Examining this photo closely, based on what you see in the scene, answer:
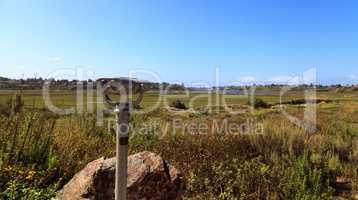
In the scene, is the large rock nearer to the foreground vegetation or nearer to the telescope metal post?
the foreground vegetation

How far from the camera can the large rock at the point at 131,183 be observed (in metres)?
3.97

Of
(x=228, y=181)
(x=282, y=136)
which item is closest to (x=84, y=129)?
(x=228, y=181)

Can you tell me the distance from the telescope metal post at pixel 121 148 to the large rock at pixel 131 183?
1329 millimetres

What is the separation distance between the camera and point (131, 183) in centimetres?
394

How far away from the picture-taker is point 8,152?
4.79 metres

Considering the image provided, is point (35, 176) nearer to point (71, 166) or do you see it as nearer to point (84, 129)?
point (71, 166)

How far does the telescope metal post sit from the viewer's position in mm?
2598

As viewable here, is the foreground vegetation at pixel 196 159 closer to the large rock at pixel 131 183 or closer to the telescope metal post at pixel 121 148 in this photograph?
the large rock at pixel 131 183

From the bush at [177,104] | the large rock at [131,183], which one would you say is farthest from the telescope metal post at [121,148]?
the bush at [177,104]

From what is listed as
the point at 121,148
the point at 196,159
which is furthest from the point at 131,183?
the point at 196,159

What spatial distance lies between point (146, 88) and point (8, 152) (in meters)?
2.89

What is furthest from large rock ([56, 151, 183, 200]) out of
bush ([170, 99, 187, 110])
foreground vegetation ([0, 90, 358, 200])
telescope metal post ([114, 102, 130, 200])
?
bush ([170, 99, 187, 110])

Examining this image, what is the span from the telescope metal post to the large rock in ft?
4.36

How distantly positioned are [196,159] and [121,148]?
3992 millimetres
